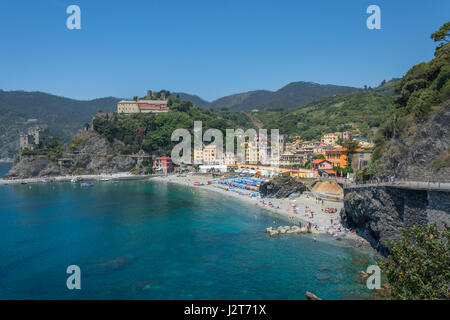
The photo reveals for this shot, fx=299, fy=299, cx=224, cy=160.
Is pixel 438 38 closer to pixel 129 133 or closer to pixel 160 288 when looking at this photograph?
pixel 160 288

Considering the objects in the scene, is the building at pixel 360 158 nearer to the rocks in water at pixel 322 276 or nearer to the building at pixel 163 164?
the rocks in water at pixel 322 276

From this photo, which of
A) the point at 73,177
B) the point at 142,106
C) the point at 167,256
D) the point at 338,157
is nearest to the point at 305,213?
the point at 167,256

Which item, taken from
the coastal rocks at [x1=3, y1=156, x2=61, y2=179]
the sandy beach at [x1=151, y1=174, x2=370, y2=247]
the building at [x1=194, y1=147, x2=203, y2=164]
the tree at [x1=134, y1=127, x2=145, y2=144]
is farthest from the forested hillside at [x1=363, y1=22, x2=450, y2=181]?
the coastal rocks at [x1=3, y1=156, x2=61, y2=179]

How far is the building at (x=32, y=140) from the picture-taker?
76.9 metres

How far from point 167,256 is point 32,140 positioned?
74.3 metres

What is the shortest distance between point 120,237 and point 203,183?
33.3 m

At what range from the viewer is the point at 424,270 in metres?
9.40

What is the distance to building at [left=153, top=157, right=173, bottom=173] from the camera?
75438 mm

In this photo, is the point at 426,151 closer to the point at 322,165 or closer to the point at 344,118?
the point at 322,165

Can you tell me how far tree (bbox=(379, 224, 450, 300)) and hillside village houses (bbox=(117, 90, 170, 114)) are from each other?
97627 mm

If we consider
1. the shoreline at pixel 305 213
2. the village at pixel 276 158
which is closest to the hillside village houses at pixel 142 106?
the village at pixel 276 158

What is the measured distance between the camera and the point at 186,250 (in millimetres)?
22828

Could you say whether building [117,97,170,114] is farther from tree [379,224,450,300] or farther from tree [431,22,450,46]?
tree [379,224,450,300]

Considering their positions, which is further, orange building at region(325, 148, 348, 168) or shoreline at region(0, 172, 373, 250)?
orange building at region(325, 148, 348, 168)
